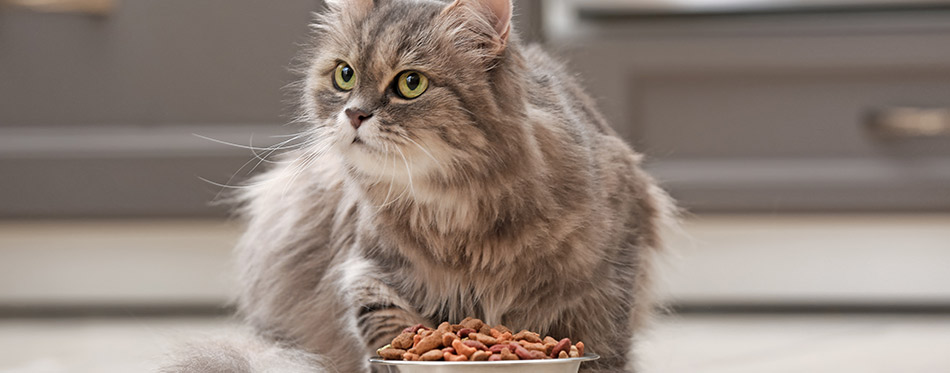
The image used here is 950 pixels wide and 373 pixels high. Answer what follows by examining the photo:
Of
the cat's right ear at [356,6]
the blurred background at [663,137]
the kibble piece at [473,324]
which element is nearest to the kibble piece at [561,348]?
the kibble piece at [473,324]

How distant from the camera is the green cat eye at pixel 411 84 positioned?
1.08m

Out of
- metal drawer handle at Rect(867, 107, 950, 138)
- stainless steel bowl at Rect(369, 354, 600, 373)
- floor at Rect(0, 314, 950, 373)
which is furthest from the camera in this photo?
metal drawer handle at Rect(867, 107, 950, 138)

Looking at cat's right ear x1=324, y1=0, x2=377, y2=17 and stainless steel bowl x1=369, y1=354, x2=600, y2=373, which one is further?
cat's right ear x1=324, y1=0, x2=377, y2=17

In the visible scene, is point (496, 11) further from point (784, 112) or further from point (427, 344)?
point (784, 112)

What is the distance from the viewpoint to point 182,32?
7.33 ft

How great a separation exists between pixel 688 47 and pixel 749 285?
0.56 m

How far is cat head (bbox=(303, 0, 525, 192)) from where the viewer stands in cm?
107

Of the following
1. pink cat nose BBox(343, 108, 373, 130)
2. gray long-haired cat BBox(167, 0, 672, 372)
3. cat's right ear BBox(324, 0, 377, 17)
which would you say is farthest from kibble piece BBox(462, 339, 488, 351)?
cat's right ear BBox(324, 0, 377, 17)

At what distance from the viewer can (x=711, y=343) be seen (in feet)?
6.22

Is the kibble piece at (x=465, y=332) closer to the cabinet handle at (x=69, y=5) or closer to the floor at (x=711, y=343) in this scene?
the floor at (x=711, y=343)

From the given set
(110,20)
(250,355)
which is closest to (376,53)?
(250,355)

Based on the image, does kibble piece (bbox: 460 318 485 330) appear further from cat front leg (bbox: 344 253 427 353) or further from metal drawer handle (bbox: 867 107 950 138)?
metal drawer handle (bbox: 867 107 950 138)

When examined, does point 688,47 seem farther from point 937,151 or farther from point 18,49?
point 18,49

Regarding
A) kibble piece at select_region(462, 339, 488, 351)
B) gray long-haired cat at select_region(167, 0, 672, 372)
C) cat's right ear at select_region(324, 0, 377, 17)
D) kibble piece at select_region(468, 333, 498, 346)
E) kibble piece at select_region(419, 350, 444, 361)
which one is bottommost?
kibble piece at select_region(419, 350, 444, 361)
